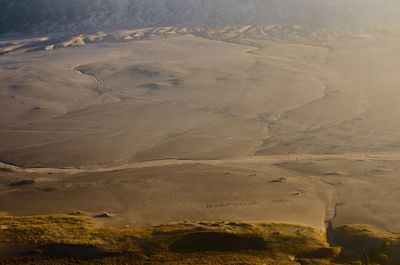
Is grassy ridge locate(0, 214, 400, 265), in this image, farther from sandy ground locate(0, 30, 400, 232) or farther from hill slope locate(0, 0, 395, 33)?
hill slope locate(0, 0, 395, 33)

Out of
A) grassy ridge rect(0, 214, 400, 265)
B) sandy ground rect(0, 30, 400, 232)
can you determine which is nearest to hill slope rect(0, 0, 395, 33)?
sandy ground rect(0, 30, 400, 232)

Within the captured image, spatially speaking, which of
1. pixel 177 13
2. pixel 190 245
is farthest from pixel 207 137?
pixel 177 13

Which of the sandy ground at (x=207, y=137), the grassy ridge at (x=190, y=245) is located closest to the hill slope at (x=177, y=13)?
the sandy ground at (x=207, y=137)

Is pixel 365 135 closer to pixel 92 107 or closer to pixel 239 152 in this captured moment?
pixel 239 152

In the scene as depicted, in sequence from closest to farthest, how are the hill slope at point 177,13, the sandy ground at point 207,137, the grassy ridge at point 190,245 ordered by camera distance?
the grassy ridge at point 190,245 → the sandy ground at point 207,137 → the hill slope at point 177,13

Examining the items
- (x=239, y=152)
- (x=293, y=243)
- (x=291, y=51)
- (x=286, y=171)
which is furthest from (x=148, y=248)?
(x=291, y=51)

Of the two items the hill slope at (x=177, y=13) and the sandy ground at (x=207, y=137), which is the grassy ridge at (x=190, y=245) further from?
the hill slope at (x=177, y=13)

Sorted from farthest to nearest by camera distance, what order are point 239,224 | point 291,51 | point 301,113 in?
point 291,51 < point 301,113 < point 239,224
